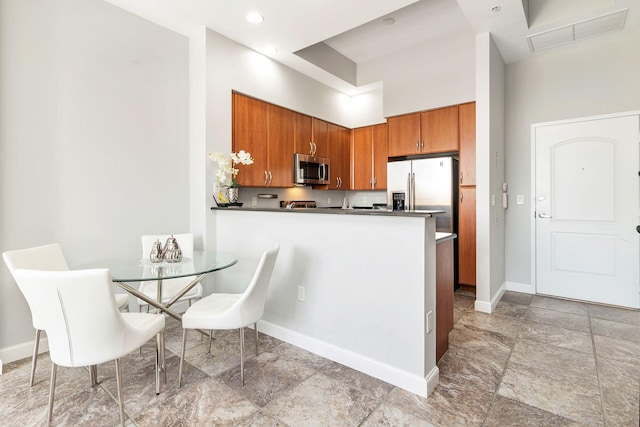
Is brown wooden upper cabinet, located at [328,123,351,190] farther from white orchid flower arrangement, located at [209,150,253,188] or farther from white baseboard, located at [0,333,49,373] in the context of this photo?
white baseboard, located at [0,333,49,373]

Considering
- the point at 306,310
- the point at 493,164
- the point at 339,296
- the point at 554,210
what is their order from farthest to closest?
the point at 554,210 < the point at 493,164 < the point at 306,310 < the point at 339,296

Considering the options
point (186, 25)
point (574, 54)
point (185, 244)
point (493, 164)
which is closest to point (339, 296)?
point (185, 244)

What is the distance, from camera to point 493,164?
3.54m

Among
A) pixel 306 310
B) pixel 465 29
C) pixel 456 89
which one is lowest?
pixel 306 310

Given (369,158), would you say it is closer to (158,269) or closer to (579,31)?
(579,31)

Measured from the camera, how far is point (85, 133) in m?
2.74

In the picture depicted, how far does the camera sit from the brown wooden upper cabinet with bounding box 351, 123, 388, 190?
5184 mm

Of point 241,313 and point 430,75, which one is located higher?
point 430,75

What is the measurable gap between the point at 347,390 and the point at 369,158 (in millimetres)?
3924

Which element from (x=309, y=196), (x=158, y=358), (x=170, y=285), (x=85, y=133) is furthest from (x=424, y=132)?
(x=158, y=358)

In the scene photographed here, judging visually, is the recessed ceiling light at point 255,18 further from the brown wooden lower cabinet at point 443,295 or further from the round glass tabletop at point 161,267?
the brown wooden lower cabinet at point 443,295

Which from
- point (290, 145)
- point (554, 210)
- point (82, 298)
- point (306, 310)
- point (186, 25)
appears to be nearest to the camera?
point (82, 298)

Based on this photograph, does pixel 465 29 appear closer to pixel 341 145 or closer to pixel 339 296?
pixel 341 145

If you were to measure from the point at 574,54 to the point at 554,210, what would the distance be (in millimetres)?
1784
